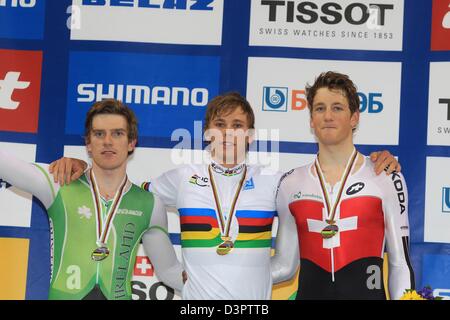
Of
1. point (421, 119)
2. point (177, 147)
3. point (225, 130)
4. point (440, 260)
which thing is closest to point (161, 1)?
point (177, 147)

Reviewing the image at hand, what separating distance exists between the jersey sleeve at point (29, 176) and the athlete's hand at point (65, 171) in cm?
3

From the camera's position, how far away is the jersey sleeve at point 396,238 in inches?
142

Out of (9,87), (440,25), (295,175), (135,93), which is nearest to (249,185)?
(295,175)

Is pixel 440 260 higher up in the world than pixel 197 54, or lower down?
lower down

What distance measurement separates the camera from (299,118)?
450 cm

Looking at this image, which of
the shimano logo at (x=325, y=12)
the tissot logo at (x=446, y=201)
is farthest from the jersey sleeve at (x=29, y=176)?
the tissot logo at (x=446, y=201)

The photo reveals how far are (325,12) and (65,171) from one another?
6.16 ft

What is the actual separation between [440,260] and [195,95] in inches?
67.6

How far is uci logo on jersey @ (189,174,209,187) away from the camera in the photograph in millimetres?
3703

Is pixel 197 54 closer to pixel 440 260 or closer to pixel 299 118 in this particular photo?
pixel 299 118

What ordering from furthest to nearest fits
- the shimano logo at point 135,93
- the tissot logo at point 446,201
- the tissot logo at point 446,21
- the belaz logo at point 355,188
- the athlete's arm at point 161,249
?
the shimano logo at point 135,93 < the tissot logo at point 446,21 < the tissot logo at point 446,201 < the athlete's arm at point 161,249 < the belaz logo at point 355,188

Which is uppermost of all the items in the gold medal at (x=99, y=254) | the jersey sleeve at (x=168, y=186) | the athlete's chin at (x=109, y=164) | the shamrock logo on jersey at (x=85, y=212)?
the athlete's chin at (x=109, y=164)

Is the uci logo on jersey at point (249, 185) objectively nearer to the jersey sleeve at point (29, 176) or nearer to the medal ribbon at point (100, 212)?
the medal ribbon at point (100, 212)

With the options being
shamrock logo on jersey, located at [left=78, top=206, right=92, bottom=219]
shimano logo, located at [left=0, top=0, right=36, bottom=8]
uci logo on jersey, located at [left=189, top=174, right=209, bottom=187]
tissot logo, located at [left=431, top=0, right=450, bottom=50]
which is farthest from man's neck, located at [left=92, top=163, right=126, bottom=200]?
tissot logo, located at [left=431, top=0, right=450, bottom=50]
